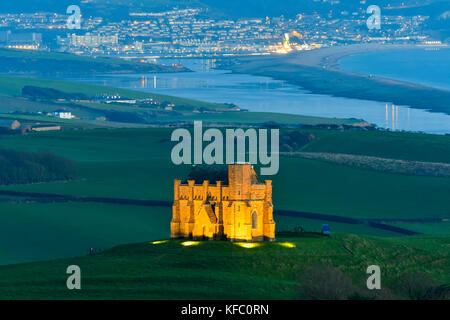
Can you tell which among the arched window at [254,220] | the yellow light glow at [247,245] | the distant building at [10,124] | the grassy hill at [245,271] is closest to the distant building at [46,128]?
the distant building at [10,124]

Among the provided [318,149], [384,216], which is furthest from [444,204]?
[318,149]

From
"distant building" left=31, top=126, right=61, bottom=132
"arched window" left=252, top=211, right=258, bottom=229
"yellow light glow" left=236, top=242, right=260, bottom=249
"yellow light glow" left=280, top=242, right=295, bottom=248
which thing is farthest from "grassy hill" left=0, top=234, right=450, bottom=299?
"distant building" left=31, top=126, right=61, bottom=132

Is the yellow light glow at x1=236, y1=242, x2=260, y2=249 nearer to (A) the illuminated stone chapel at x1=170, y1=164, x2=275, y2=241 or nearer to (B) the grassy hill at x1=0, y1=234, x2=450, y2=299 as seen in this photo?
(B) the grassy hill at x1=0, y1=234, x2=450, y2=299

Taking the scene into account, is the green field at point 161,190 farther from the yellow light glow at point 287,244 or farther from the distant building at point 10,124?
the yellow light glow at point 287,244

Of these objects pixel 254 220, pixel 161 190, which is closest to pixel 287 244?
pixel 254 220
